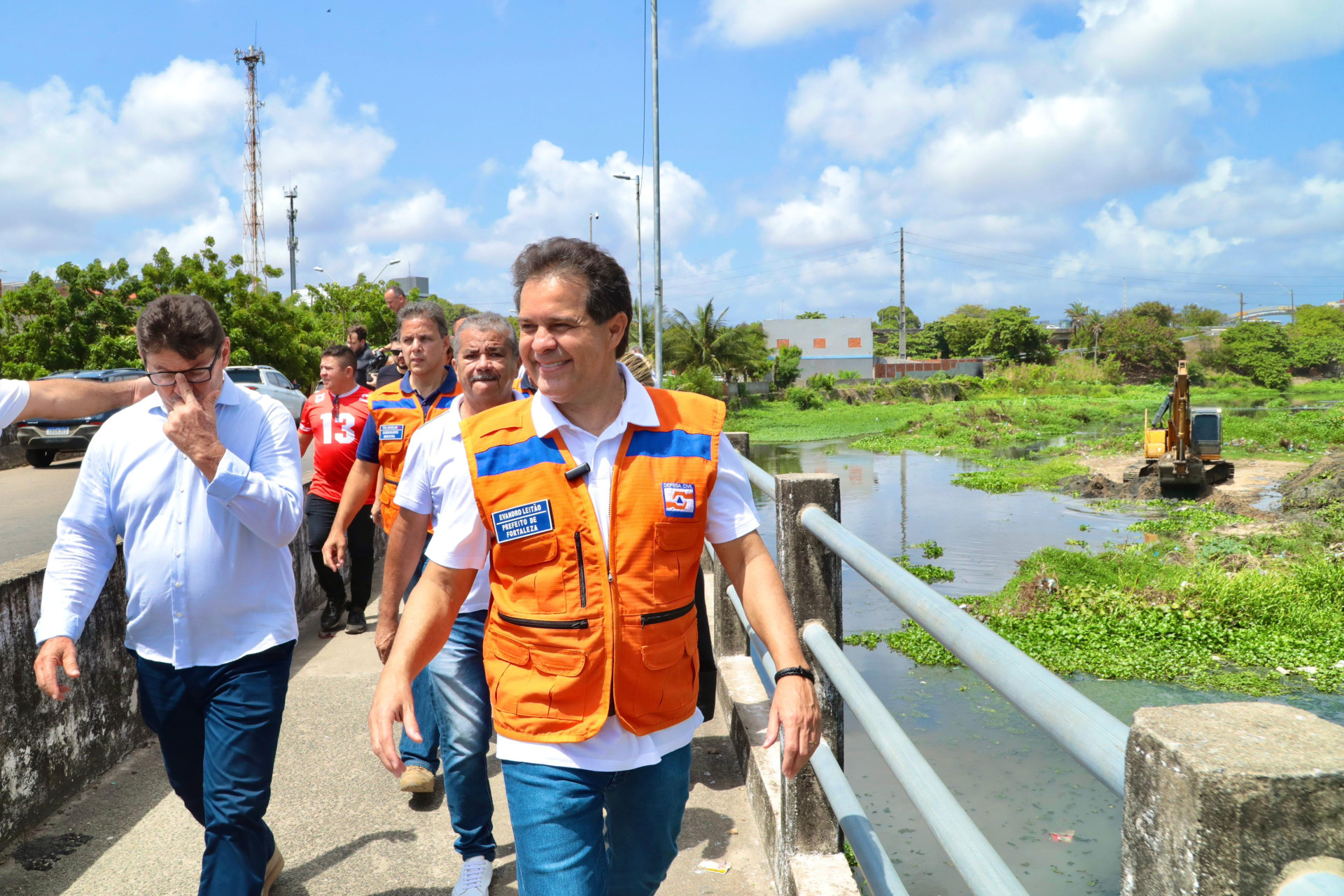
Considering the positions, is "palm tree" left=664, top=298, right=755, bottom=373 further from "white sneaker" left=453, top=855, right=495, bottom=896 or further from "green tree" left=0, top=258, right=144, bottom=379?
"white sneaker" left=453, top=855, right=495, bottom=896

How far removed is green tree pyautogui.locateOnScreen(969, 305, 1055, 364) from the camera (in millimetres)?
76562

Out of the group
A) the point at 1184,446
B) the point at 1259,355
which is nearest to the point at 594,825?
the point at 1184,446

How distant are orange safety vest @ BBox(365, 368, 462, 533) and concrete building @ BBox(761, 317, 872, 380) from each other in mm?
69669

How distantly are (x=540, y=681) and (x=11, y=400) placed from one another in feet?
6.33

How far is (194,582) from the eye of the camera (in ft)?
9.36

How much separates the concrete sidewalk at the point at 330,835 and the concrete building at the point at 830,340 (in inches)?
2751

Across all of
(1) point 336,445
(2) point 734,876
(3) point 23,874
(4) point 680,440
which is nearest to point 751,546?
(4) point 680,440

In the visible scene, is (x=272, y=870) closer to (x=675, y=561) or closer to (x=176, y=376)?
(x=176, y=376)

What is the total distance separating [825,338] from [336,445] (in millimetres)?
69705

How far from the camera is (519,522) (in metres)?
2.18

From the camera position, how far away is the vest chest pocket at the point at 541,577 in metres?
2.16

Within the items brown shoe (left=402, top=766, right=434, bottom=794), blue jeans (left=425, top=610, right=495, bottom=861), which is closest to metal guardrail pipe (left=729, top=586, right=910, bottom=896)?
blue jeans (left=425, top=610, right=495, bottom=861)

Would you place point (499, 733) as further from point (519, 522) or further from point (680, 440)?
point (680, 440)

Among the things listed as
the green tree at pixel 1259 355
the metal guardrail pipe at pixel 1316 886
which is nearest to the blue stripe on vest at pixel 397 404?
the metal guardrail pipe at pixel 1316 886
